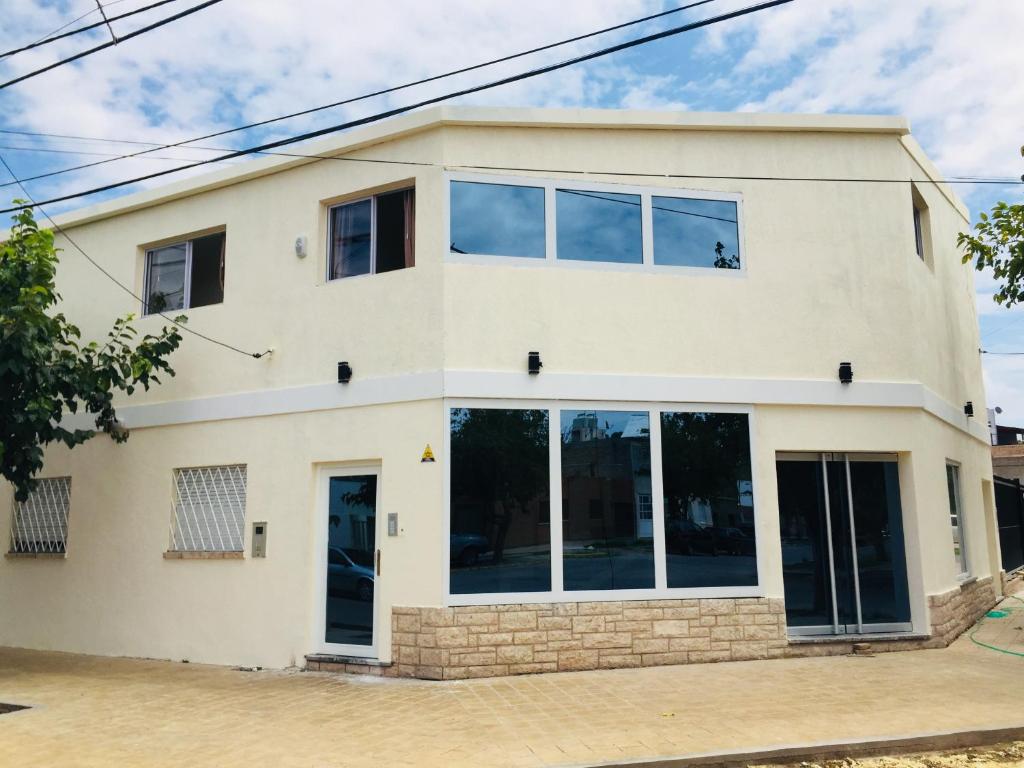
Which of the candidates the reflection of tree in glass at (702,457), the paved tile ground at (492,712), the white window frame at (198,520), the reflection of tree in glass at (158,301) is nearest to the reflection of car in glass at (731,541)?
the reflection of tree in glass at (702,457)

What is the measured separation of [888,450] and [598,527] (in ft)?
12.7

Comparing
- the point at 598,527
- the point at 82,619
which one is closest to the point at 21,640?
the point at 82,619

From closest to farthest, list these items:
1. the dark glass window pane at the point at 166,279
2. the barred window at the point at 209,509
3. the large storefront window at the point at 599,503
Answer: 1. the large storefront window at the point at 599,503
2. the barred window at the point at 209,509
3. the dark glass window pane at the point at 166,279

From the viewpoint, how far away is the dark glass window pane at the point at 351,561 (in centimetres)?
966

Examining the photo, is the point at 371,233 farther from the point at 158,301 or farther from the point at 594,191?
the point at 158,301

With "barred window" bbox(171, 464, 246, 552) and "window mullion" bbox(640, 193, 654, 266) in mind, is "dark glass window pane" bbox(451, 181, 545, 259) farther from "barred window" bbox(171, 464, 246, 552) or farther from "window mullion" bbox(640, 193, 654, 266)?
"barred window" bbox(171, 464, 246, 552)

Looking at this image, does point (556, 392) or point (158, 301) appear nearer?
point (556, 392)

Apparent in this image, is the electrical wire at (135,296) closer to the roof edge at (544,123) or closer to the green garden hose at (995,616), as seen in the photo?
the roof edge at (544,123)

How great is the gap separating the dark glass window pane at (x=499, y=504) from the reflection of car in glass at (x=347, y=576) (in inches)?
46.7

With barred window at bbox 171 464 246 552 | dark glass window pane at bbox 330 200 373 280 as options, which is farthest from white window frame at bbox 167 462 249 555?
dark glass window pane at bbox 330 200 373 280

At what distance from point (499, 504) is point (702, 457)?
8.19 ft

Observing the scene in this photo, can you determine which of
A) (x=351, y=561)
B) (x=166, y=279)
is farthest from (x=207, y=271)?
(x=351, y=561)

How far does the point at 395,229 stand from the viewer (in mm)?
10281

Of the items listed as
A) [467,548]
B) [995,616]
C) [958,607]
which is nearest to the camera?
[467,548]
